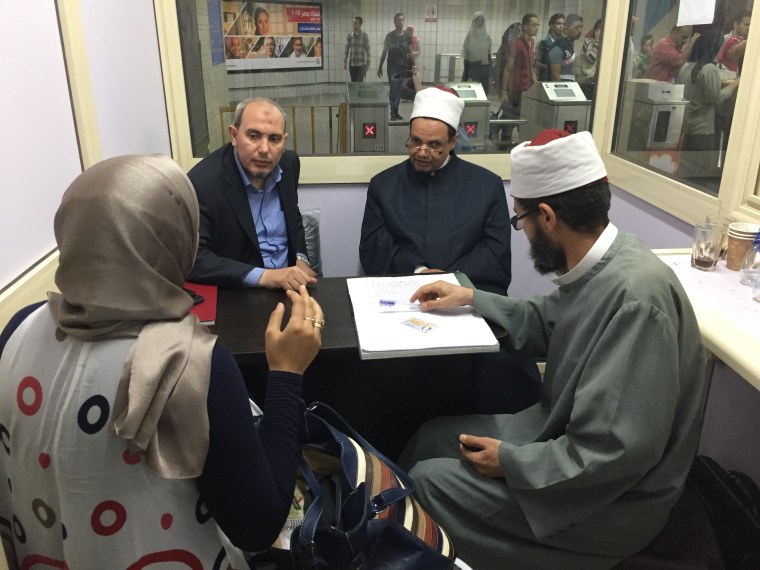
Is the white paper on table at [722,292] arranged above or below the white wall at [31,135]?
below

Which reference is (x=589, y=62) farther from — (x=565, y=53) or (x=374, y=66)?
(x=374, y=66)

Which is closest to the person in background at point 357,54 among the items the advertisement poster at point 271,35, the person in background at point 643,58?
the advertisement poster at point 271,35

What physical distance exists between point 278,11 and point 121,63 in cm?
99

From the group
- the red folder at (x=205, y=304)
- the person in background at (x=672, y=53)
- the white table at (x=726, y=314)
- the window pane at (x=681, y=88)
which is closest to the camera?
the white table at (x=726, y=314)

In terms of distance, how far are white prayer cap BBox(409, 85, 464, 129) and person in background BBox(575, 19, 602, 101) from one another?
0.89 metres

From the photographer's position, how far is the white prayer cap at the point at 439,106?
7.68 ft

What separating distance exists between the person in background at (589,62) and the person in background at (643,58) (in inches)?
8.3

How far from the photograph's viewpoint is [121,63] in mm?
2012

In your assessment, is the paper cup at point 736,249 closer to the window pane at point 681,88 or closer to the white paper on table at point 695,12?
the window pane at point 681,88

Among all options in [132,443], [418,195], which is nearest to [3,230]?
[132,443]

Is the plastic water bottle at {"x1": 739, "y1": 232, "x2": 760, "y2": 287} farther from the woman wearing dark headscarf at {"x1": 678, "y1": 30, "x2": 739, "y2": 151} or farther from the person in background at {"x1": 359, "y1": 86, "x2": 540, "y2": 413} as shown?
the person in background at {"x1": 359, "y1": 86, "x2": 540, "y2": 413}

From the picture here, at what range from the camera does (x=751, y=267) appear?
64.6 inches

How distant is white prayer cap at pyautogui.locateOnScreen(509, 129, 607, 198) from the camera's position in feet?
4.30

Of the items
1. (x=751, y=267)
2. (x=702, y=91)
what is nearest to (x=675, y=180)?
(x=702, y=91)
